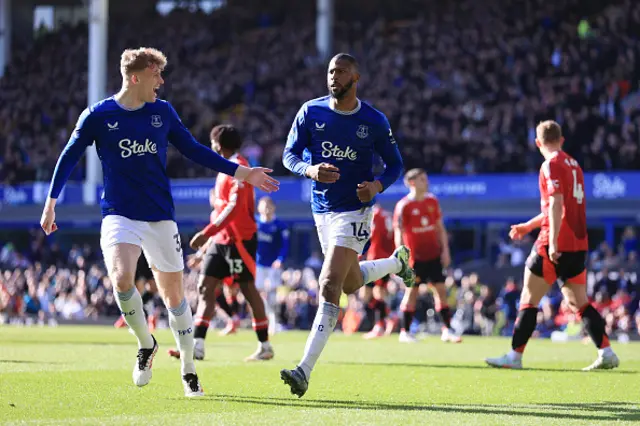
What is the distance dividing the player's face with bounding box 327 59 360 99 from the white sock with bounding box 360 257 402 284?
149 centimetres

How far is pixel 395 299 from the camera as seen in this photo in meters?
25.3

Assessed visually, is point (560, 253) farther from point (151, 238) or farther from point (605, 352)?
point (151, 238)

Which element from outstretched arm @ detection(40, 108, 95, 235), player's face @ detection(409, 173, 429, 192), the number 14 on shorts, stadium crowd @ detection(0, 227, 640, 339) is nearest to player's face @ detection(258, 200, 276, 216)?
stadium crowd @ detection(0, 227, 640, 339)

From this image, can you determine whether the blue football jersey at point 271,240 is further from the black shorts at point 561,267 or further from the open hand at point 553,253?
the open hand at point 553,253

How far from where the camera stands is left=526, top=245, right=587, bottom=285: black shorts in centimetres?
1095

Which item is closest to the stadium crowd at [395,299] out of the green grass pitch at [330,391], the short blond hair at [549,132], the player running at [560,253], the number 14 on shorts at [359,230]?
the green grass pitch at [330,391]

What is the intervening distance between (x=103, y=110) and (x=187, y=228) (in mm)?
30200

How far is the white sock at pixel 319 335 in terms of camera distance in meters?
7.83

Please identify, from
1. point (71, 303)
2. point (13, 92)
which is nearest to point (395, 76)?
point (71, 303)

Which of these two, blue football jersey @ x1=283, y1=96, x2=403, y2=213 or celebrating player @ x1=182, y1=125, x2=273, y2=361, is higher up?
blue football jersey @ x1=283, y1=96, x2=403, y2=213

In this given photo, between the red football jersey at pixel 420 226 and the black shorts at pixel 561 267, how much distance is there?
19.9 ft

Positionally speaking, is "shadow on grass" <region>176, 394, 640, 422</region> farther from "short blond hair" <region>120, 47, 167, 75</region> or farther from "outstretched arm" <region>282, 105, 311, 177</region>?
"short blond hair" <region>120, 47, 167, 75</region>

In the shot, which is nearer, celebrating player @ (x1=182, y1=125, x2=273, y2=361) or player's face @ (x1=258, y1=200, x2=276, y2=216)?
celebrating player @ (x1=182, y1=125, x2=273, y2=361)

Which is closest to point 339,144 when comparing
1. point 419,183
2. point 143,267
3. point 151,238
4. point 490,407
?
point 151,238
